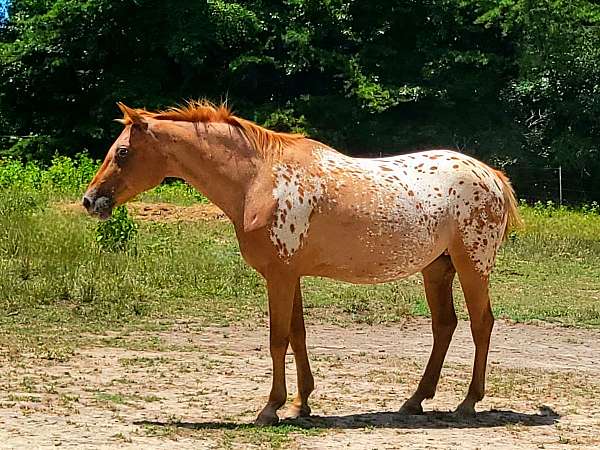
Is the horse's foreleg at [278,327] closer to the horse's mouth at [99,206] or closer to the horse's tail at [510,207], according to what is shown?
the horse's mouth at [99,206]

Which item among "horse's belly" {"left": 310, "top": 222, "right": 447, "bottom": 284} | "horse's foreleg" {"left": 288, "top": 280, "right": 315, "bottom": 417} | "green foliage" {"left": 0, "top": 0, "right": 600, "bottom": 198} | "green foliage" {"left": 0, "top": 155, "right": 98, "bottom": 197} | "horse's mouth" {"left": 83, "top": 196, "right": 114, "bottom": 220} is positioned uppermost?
"green foliage" {"left": 0, "top": 0, "right": 600, "bottom": 198}

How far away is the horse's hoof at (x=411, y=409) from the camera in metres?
6.62

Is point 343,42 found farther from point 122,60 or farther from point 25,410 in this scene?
point 25,410

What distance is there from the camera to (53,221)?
13648 millimetres

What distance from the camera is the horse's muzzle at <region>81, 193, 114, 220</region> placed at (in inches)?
249

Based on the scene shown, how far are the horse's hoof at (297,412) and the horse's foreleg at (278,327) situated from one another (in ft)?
0.47

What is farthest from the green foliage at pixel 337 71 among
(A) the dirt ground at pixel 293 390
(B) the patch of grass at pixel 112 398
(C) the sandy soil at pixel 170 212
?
(B) the patch of grass at pixel 112 398

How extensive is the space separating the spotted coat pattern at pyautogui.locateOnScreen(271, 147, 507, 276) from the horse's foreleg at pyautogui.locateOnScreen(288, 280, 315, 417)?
49cm

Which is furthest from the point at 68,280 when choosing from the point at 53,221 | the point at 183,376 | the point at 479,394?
the point at 479,394

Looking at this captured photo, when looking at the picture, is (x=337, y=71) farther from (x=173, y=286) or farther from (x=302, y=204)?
(x=302, y=204)

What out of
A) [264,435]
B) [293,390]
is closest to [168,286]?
[293,390]

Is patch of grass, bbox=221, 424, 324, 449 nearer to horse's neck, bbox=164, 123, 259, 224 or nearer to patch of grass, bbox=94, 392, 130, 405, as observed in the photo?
patch of grass, bbox=94, 392, 130, 405

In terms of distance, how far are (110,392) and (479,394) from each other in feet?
8.14

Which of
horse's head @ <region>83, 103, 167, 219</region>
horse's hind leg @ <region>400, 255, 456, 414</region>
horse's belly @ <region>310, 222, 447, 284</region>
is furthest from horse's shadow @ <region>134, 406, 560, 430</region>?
horse's head @ <region>83, 103, 167, 219</region>
